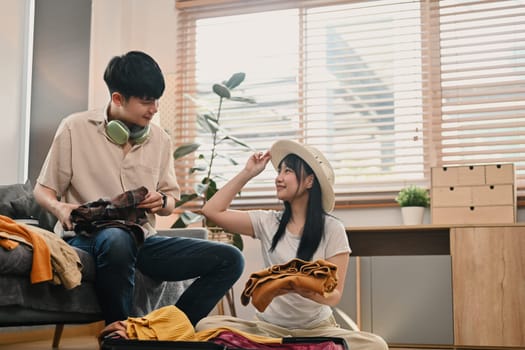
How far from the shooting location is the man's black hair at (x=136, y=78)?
2543 mm

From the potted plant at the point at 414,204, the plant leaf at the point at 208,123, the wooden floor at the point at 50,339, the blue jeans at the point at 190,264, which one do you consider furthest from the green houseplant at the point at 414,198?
the blue jeans at the point at 190,264

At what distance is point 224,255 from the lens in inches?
99.7

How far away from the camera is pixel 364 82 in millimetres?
4570

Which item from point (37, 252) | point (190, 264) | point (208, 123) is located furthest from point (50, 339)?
point (37, 252)

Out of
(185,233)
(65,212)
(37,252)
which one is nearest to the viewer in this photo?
(37,252)

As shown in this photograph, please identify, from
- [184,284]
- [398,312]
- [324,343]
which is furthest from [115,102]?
[398,312]

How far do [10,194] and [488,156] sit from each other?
2.64 m

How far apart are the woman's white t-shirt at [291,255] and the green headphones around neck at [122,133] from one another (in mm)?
493

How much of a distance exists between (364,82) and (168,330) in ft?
9.94

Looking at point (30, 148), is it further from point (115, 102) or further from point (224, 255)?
point (224, 255)

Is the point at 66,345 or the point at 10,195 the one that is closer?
the point at 10,195

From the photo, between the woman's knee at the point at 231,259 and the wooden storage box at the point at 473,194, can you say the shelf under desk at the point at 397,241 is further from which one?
the woman's knee at the point at 231,259

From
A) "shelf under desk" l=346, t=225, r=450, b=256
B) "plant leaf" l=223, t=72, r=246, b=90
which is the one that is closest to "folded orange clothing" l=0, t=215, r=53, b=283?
"shelf under desk" l=346, t=225, r=450, b=256

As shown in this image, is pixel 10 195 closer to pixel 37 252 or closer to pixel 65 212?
pixel 65 212
